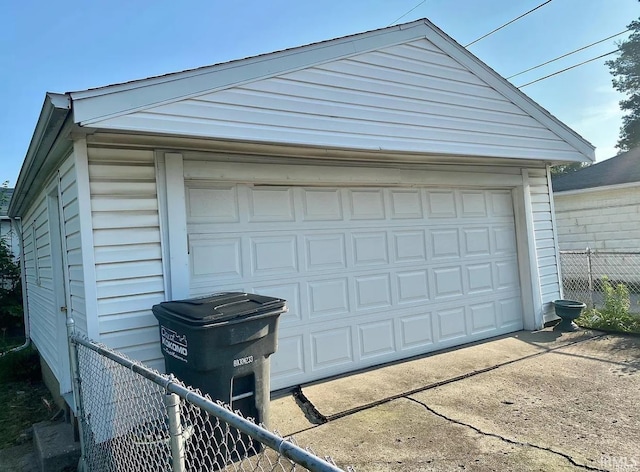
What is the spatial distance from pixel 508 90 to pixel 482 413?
14.3ft

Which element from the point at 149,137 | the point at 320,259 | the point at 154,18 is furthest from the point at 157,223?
the point at 154,18

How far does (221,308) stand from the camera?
3047 mm

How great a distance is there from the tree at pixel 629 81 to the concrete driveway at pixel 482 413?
24.5 metres

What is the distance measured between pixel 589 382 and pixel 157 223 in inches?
181

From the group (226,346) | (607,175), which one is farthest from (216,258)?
(607,175)

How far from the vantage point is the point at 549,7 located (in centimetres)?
1097

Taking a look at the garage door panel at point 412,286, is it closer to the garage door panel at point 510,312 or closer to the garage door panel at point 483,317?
the garage door panel at point 483,317

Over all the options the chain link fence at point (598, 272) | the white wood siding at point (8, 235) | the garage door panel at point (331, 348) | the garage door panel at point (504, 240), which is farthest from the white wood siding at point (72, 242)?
the chain link fence at point (598, 272)

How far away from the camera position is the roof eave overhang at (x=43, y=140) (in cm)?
303

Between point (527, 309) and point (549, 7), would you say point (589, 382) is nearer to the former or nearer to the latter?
point (527, 309)

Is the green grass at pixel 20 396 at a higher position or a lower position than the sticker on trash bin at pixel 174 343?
lower

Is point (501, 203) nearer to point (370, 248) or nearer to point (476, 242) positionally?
point (476, 242)

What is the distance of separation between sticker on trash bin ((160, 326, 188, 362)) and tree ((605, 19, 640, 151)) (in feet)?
90.7

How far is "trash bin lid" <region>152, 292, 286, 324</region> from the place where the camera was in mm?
2914
